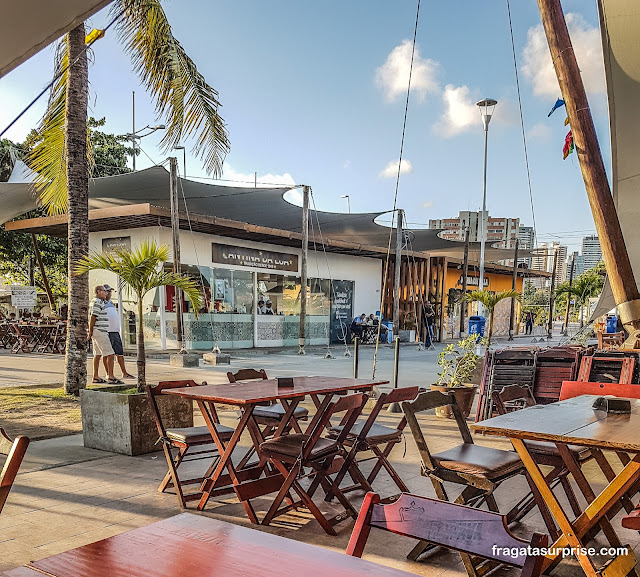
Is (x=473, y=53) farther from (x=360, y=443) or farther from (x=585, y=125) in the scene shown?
(x=360, y=443)

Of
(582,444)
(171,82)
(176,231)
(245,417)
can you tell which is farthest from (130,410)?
(176,231)

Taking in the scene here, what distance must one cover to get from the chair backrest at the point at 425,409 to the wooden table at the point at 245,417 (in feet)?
2.30

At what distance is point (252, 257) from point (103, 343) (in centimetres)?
869

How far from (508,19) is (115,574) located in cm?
593

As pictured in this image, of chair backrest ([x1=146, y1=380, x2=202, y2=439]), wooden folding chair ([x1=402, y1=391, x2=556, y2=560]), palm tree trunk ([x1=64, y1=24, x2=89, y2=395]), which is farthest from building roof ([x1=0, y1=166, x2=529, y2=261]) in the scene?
wooden folding chair ([x1=402, y1=391, x2=556, y2=560])

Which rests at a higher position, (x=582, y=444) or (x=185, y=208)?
(x=185, y=208)

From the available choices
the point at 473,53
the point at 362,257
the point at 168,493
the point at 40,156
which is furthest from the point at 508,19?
the point at 362,257

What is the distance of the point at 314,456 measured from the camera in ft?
11.6

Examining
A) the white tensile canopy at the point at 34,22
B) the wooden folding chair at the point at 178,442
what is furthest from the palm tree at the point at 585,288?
the white tensile canopy at the point at 34,22

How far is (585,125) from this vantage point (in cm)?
421

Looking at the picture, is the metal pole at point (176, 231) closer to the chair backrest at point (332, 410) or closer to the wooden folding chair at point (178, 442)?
the wooden folding chair at point (178, 442)

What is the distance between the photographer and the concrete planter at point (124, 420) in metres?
5.07

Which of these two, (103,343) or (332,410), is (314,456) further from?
(103,343)

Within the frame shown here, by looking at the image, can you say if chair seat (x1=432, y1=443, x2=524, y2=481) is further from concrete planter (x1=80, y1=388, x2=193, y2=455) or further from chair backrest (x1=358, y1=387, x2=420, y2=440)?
concrete planter (x1=80, y1=388, x2=193, y2=455)
